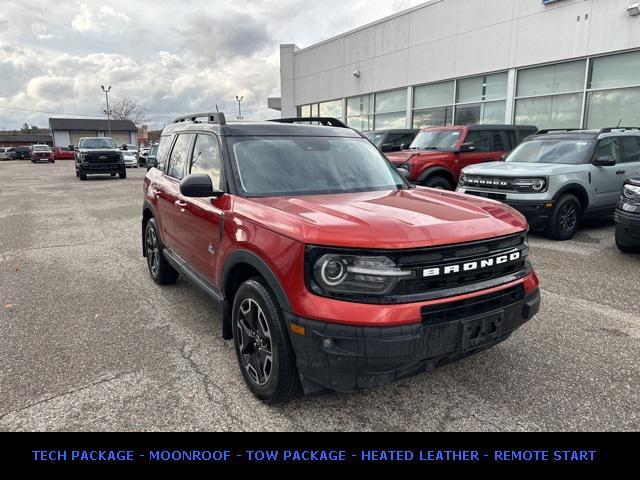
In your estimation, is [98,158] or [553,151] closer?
[553,151]

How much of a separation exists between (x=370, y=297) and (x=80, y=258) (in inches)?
231

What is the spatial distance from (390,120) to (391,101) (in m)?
0.85

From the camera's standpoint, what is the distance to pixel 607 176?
26.2 ft

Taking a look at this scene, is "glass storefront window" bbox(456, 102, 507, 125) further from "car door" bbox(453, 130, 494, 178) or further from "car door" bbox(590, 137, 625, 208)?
"car door" bbox(590, 137, 625, 208)

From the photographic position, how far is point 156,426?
269 centimetres

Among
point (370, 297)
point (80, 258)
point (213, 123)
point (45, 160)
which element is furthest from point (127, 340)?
point (45, 160)

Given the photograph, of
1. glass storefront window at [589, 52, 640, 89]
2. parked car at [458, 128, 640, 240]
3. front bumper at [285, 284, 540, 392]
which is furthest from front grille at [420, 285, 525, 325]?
glass storefront window at [589, 52, 640, 89]

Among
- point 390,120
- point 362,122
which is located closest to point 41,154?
A: point 362,122

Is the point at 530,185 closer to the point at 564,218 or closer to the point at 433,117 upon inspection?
the point at 564,218

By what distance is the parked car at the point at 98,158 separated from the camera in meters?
20.5

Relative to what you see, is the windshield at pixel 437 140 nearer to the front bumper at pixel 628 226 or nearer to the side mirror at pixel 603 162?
the side mirror at pixel 603 162

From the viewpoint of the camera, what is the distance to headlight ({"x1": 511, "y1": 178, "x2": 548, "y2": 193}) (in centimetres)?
730

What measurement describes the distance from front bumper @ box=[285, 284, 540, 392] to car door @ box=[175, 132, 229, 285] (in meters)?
1.21
